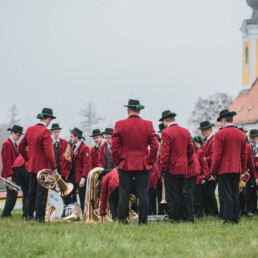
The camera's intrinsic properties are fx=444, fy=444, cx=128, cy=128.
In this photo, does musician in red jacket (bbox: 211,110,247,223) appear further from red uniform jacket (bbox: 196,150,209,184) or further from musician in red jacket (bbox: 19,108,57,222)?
musician in red jacket (bbox: 19,108,57,222)

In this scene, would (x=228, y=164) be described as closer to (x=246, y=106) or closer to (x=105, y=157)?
(x=105, y=157)

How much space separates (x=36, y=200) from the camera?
835cm

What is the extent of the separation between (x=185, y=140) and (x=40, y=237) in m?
3.64

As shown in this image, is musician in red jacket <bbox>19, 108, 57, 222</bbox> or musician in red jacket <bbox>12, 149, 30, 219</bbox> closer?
musician in red jacket <bbox>19, 108, 57, 222</bbox>

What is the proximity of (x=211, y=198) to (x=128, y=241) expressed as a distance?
5163mm

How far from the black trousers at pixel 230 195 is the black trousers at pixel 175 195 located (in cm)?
77

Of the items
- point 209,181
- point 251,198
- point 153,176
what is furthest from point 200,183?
point 251,198

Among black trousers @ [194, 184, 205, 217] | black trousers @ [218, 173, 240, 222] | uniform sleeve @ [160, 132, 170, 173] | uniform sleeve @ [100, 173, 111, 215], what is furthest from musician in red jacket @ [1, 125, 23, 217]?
black trousers @ [218, 173, 240, 222]

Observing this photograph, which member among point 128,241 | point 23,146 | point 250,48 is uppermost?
point 250,48

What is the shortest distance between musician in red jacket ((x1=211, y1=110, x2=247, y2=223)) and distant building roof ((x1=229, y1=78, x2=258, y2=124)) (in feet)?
173

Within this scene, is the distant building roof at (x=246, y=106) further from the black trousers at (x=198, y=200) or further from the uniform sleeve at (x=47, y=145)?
the uniform sleeve at (x=47, y=145)

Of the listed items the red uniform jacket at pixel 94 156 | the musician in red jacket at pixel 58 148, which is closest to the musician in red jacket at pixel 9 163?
the musician in red jacket at pixel 58 148

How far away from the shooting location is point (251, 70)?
65.7 metres

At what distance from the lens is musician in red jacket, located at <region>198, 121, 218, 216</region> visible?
33.1ft
